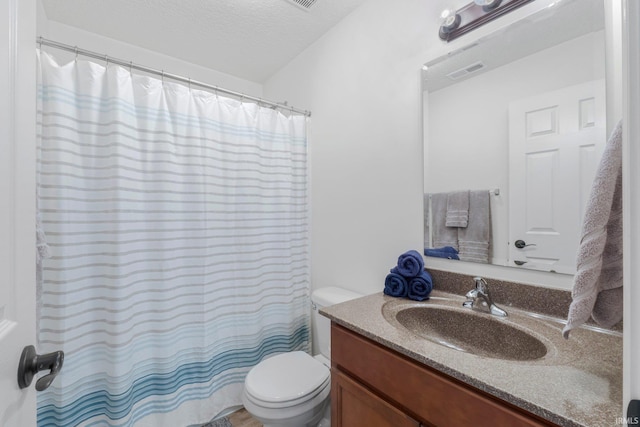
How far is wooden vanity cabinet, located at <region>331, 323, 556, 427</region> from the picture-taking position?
25.9 inches

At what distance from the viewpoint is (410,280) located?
50.2 inches

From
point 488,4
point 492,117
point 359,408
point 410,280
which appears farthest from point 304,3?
point 359,408

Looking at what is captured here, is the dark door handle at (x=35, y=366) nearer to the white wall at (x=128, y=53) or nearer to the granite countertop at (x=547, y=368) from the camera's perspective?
the granite countertop at (x=547, y=368)

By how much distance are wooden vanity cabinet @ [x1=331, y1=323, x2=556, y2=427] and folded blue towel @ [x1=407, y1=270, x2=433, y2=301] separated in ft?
1.26

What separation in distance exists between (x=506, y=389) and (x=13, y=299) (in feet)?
3.46

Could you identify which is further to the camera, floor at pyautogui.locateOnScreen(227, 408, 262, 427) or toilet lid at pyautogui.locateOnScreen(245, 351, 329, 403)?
floor at pyautogui.locateOnScreen(227, 408, 262, 427)

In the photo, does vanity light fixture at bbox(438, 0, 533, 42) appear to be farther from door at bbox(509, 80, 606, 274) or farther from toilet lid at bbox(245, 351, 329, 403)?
toilet lid at bbox(245, 351, 329, 403)

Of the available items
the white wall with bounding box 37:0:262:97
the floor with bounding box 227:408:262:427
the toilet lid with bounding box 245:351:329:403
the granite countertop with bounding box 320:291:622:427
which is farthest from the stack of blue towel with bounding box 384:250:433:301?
the white wall with bounding box 37:0:262:97

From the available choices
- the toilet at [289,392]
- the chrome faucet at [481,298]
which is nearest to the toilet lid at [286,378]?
the toilet at [289,392]

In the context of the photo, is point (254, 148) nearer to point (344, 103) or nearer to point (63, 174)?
point (344, 103)

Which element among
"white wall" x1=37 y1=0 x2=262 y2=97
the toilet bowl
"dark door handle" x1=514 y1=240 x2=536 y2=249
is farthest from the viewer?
"white wall" x1=37 y1=0 x2=262 y2=97

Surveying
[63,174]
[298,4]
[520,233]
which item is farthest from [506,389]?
[298,4]

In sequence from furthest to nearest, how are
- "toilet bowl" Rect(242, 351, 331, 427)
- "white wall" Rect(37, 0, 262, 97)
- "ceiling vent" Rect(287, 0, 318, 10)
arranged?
"white wall" Rect(37, 0, 262, 97)
"ceiling vent" Rect(287, 0, 318, 10)
"toilet bowl" Rect(242, 351, 331, 427)

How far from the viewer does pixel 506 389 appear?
2.03 feet
